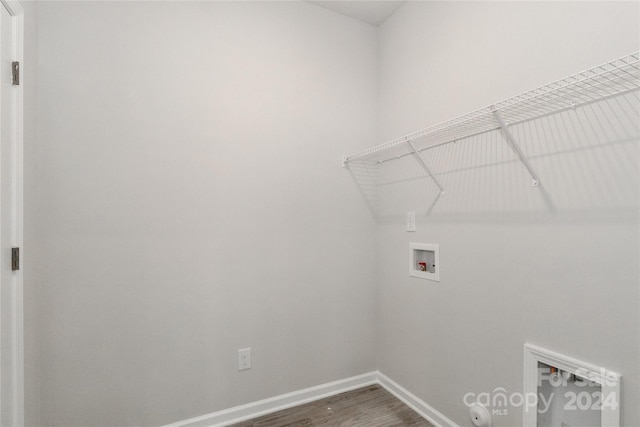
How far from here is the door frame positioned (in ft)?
4.00

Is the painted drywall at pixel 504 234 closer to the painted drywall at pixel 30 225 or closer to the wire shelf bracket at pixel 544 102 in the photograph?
the wire shelf bracket at pixel 544 102

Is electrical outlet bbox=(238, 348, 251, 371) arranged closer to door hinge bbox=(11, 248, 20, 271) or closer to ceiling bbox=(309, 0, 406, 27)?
door hinge bbox=(11, 248, 20, 271)

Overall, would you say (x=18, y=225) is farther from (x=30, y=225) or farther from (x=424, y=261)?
(x=424, y=261)

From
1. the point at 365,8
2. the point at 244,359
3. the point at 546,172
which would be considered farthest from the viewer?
the point at 365,8

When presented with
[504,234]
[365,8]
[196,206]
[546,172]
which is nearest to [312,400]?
[196,206]

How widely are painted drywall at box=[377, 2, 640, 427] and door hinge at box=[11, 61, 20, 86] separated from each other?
78.8 inches

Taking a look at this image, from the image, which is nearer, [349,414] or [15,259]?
[15,259]

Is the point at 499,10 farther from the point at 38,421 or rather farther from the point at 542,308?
the point at 38,421

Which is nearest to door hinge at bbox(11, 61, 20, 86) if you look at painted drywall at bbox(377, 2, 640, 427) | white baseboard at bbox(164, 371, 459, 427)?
white baseboard at bbox(164, 371, 459, 427)

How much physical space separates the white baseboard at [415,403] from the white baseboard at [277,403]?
115 mm

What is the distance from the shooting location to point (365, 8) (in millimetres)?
2234

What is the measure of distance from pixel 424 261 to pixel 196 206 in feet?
4.77

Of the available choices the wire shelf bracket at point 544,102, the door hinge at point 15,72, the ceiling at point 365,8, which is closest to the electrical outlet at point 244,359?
the wire shelf bracket at point 544,102

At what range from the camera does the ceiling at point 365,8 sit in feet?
7.14
